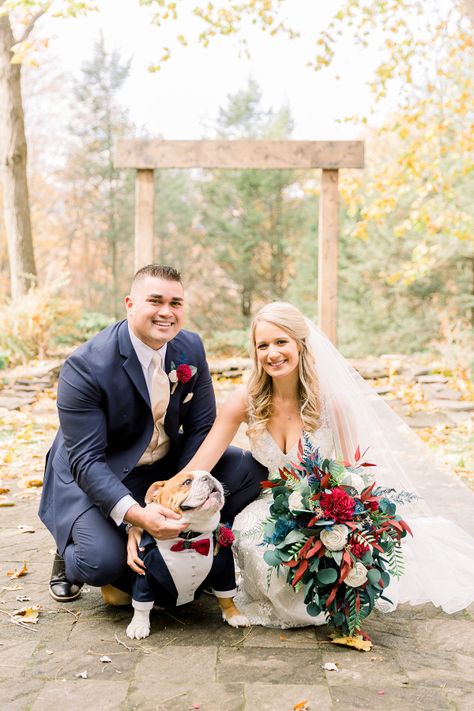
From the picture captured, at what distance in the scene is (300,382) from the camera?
3.30 metres

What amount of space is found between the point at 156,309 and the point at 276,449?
836 millimetres

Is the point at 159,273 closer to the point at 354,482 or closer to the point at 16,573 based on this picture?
the point at 354,482

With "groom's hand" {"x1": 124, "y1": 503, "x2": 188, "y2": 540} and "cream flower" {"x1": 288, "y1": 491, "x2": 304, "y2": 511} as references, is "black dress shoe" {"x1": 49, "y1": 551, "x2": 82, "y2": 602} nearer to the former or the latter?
"groom's hand" {"x1": 124, "y1": 503, "x2": 188, "y2": 540}

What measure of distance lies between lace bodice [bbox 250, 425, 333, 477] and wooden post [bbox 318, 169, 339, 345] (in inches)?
202

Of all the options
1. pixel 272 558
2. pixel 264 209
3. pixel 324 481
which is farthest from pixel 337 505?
pixel 264 209

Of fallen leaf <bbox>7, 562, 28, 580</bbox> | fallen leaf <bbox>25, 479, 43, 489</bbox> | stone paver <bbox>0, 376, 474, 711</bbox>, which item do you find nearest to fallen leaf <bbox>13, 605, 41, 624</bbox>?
stone paver <bbox>0, 376, 474, 711</bbox>

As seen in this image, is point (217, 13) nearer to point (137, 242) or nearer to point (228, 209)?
point (137, 242)

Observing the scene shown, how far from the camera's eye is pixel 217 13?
29.5ft

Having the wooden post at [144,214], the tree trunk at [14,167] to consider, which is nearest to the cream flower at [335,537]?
the wooden post at [144,214]

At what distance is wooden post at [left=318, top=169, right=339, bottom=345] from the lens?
328 inches

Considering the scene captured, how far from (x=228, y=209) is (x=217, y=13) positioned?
686 centimetres

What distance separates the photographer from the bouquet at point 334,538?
2.61m

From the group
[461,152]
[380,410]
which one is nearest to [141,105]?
[461,152]

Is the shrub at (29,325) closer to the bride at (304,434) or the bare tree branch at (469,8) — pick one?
the bare tree branch at (469,8)
